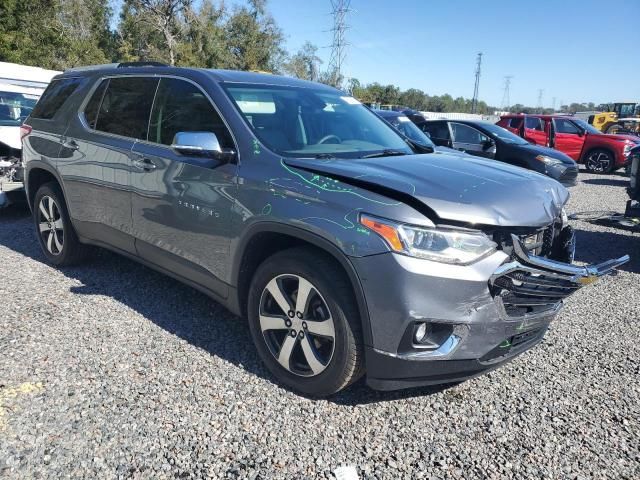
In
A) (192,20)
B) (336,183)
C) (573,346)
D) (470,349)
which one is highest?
(192,20)

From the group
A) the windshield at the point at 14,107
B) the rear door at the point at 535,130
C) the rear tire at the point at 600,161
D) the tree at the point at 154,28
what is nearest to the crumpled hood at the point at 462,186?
the windshield at the point at 14,107

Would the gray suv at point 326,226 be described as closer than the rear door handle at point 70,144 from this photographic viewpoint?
Yes

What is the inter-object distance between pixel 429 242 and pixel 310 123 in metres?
1.48

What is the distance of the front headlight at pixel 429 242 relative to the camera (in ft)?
7.58

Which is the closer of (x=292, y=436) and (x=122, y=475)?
(x=122, y=475)

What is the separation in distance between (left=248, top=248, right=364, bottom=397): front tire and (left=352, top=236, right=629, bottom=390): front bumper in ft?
0.47

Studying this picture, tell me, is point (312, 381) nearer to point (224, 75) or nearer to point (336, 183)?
point (336, 183)

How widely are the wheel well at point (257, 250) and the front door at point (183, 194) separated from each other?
0.13 meters

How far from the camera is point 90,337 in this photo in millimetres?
3461

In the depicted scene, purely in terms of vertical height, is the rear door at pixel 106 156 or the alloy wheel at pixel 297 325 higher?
the rear door at pixel 106 156

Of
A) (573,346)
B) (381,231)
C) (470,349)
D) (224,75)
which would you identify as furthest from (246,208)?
(573,346)

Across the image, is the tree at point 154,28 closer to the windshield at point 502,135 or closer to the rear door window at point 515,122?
the rear door window at point 515,122

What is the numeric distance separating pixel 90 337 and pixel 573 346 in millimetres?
3397

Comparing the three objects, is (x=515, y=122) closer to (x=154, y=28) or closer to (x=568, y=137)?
(x=568, y=137)
